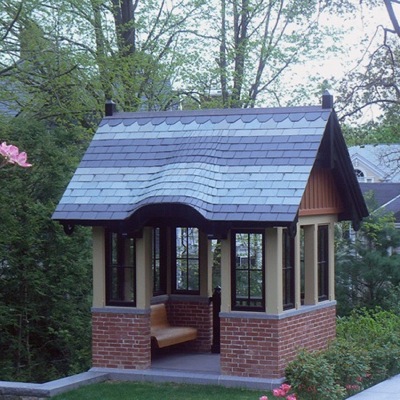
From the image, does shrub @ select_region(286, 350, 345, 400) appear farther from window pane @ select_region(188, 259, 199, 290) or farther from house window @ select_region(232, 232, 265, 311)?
window pane @ select_region(188, 259, 199, 290)

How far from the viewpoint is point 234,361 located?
491 inches

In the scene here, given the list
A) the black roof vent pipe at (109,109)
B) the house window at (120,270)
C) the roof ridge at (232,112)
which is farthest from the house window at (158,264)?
the black roof vent pipe at (109,109)

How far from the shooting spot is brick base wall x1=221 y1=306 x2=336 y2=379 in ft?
40.0

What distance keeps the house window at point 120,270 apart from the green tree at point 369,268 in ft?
26.5

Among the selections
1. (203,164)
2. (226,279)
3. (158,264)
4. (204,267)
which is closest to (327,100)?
(203,164)

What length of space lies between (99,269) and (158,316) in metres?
1.77

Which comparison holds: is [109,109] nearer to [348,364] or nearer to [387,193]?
[348,364]

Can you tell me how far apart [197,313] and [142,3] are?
40.7 feet

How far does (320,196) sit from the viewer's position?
13719mm

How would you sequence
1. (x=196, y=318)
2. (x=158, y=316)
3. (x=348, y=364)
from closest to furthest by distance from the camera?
(x=348, y=364)
(x=158, y=316)
(x=196, y=318)

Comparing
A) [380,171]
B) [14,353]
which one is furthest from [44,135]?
[380,171]

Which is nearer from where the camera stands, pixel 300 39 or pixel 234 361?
pixel 234 361

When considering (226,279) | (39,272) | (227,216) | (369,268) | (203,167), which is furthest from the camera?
(369,268)

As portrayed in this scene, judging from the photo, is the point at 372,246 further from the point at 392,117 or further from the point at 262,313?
the point at 262,313
